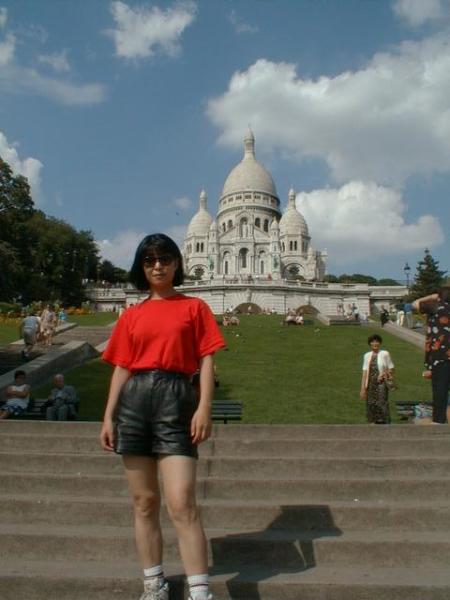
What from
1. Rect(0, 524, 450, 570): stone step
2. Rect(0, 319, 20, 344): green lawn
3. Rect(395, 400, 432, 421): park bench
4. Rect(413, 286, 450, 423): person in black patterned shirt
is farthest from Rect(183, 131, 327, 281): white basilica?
Rect(0, 524, 450, 570): stone step

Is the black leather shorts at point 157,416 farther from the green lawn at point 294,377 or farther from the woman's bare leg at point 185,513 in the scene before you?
the green lawn at point 294,377

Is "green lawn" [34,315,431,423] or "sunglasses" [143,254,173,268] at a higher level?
"sunglasses" [143,254,173,268]

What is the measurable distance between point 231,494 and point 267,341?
17821 millimetres

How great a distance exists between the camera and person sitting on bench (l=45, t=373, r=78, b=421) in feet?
27.6

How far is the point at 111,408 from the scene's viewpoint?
136 inches

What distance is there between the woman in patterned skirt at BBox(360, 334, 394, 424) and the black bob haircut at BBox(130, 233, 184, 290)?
16.2ft

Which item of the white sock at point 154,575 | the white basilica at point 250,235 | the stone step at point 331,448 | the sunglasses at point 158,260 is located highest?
the white basilica at point 250,235

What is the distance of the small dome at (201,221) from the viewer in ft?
335

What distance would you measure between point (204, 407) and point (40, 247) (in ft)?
172

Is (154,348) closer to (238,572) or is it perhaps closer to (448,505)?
(238,572)

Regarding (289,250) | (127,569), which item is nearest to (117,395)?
(127,569)

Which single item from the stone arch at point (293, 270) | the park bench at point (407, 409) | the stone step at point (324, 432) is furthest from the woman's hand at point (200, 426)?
the stone arch at point (293, 270)

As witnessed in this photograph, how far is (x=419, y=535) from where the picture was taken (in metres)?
4.21

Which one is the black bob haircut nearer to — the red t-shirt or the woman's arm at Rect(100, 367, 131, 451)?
the red t-shirt
